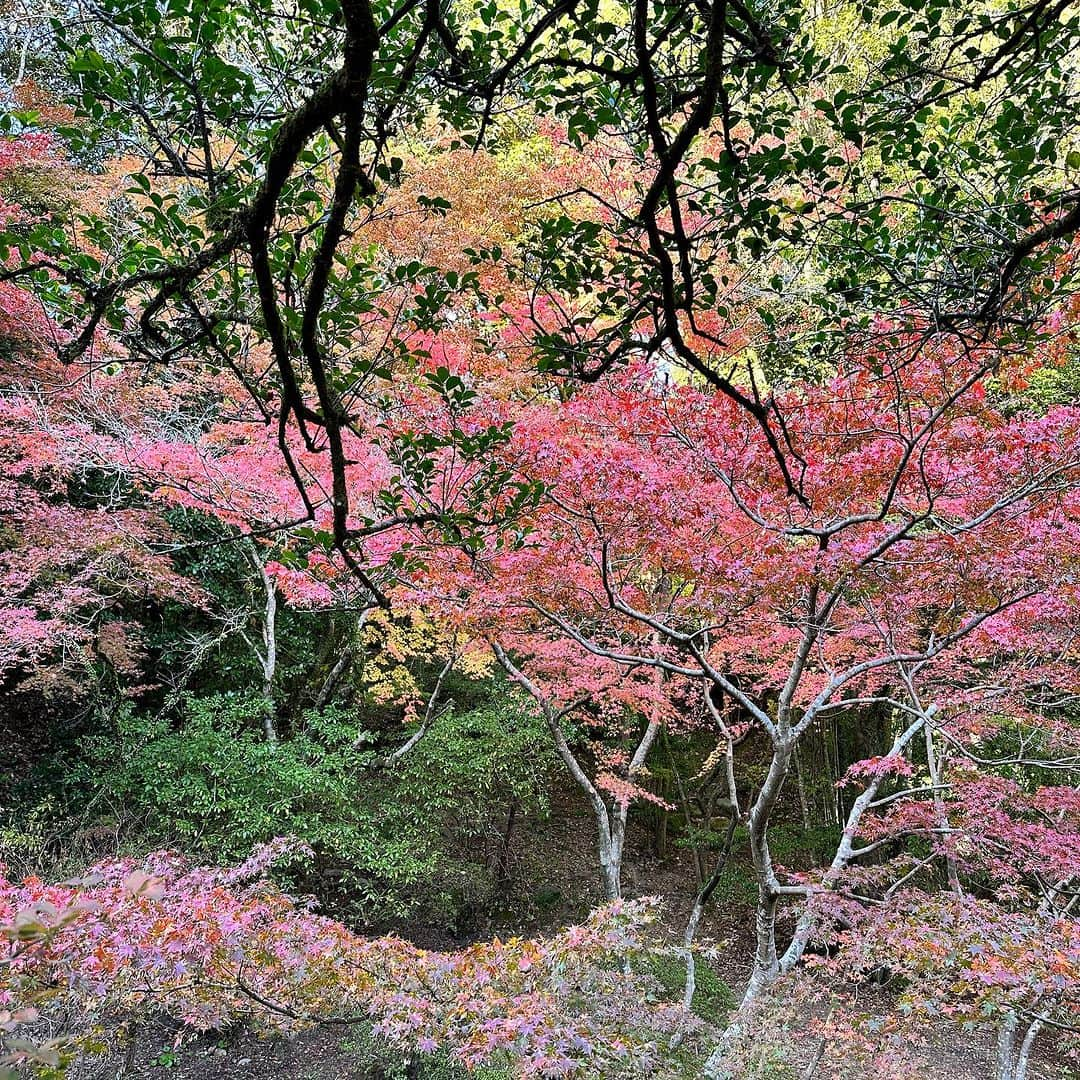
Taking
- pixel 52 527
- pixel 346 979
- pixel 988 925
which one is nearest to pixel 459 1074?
pixel 346 979

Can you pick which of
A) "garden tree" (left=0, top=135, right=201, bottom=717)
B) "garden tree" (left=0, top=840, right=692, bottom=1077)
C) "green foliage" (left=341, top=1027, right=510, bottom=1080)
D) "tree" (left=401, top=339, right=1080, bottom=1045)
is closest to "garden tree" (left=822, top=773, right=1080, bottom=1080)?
"tree" (left=401, top=339, right=1080, bottom=1045)

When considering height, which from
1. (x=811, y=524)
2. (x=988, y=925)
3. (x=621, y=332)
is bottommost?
(x=988, y=925)

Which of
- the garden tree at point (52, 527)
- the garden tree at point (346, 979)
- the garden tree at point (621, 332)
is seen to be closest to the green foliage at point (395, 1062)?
the garden tree at point (346, 979)

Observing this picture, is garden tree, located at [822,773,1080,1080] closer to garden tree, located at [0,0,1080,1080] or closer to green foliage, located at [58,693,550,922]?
garden tree, located at [0,0,1080,1080]

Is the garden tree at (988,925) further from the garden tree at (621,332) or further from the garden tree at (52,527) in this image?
the garden tree at (52,527)

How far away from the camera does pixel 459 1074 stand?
3.97 m

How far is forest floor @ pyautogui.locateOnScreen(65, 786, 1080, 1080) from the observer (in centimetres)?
420

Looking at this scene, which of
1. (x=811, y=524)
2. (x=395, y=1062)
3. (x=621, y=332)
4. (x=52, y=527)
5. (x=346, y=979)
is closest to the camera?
(x=621, y=332)

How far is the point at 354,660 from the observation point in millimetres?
7414

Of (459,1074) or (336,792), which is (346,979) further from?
(336,792)

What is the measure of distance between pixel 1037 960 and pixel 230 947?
3.44 meters

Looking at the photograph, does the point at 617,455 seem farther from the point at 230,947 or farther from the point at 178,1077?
the point at 178,1077

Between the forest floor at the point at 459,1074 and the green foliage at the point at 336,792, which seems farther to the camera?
the green foliage at the point at 336,792

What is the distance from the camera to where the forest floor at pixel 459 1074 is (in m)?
4.20
